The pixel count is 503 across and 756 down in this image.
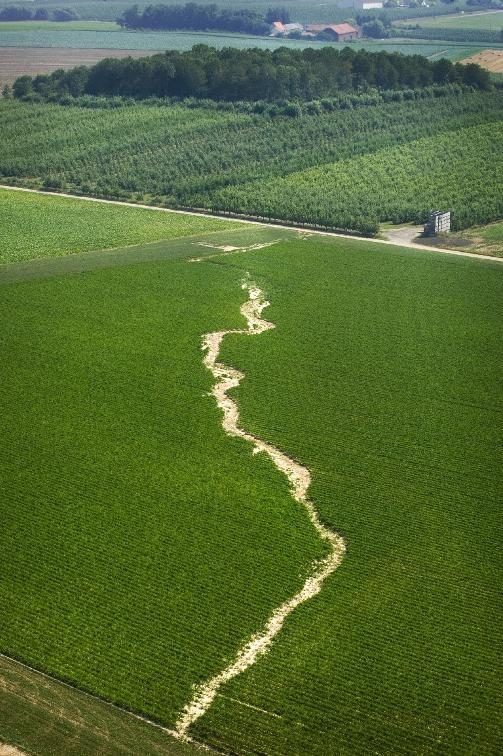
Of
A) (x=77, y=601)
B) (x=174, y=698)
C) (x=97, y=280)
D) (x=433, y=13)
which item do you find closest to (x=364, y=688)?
(x=174, y=698)

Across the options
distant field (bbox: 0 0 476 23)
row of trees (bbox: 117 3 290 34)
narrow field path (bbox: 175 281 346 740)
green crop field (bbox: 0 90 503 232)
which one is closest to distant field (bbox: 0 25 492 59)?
row of trees (bbox: 117 3 290 34)

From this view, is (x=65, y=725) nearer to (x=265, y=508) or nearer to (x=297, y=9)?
(x=265, y=508)

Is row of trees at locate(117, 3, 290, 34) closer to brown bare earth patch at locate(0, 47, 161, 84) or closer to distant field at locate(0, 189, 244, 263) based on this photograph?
brown bare earth patch at locate(0, 47, 161, 84)

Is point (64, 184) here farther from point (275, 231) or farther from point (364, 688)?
point (364, 688)

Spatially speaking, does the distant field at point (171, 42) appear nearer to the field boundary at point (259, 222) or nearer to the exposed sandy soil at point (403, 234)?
the field boundary at point (259, 222)

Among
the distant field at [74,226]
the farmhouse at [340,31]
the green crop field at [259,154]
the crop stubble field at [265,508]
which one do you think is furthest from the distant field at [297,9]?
the crop stubble field at [265,508]

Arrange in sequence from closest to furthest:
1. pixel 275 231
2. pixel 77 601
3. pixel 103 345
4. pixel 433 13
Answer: pixel 77 601 → pixel 103 345 → pixel 275 231 → pixel 433 13

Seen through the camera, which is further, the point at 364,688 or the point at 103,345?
the point at 103,345
